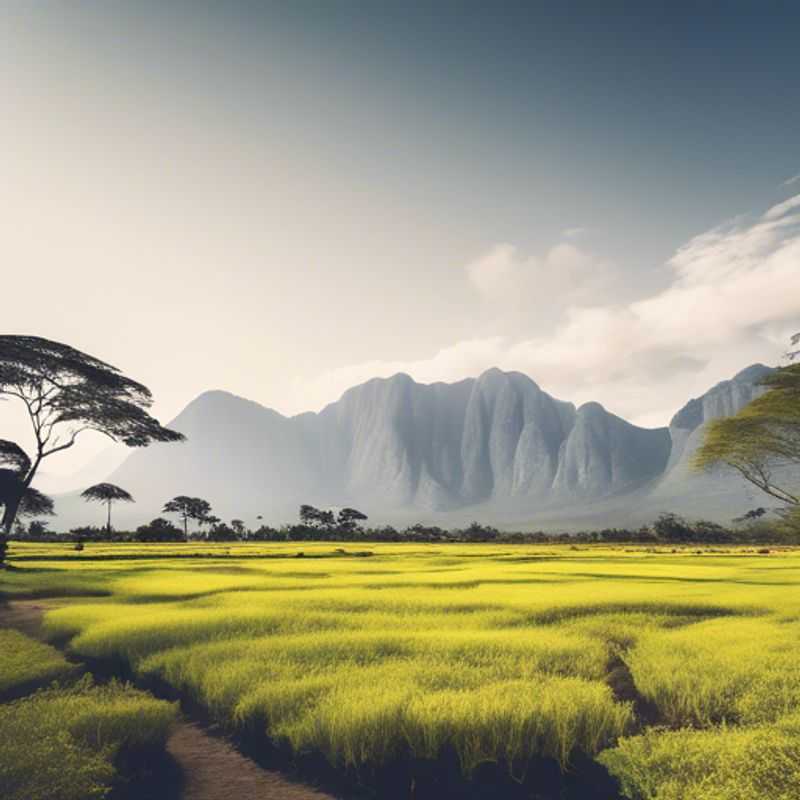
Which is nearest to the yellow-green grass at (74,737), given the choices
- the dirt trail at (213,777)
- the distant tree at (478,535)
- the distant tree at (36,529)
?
the dirt trail at (213,777)

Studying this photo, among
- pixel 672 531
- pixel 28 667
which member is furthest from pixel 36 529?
pixel 672 531

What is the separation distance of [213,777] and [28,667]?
490cm

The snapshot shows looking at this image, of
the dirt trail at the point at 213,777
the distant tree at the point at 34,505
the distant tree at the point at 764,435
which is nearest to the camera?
the dirt trail at the point at 213,777

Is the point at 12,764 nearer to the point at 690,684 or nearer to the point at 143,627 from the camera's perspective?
the point at 143,627

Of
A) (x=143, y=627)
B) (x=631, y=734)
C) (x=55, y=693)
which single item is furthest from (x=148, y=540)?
(x=631, y=734)

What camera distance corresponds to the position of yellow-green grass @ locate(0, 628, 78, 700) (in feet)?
25.4

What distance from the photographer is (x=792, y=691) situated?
6.80m

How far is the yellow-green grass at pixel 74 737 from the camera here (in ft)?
14.9

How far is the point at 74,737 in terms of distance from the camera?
18.5 feet

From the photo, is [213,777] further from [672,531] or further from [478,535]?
[672,531]

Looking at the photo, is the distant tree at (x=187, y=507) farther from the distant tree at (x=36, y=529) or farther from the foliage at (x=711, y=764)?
the foliage at (x=711, y=764)

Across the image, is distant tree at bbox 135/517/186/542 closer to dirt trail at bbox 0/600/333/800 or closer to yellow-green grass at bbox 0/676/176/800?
yellow-green grass at bbox 0/676/176/800

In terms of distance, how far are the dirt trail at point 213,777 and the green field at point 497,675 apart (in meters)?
0.32

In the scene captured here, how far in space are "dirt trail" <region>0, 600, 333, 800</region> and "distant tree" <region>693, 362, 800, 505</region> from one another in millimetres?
30497
